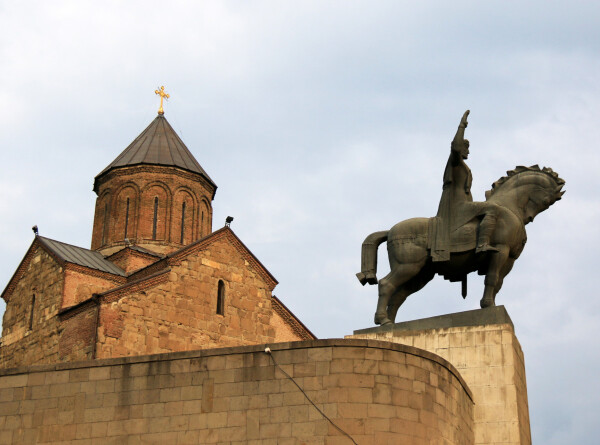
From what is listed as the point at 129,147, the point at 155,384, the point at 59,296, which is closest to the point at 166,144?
the point at 129,147

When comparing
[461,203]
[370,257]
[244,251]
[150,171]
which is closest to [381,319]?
[370,257]

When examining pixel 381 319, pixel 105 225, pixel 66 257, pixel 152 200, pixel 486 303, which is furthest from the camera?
pixel 105 225

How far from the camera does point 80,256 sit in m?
32.8

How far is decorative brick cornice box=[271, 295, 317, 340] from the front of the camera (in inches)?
1314

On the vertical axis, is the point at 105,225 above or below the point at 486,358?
above

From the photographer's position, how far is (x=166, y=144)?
124ft

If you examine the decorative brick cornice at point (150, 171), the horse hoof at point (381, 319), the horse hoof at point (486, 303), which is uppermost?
the decorative brick cornice at point (150, 171)

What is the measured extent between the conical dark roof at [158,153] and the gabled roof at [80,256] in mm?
3905

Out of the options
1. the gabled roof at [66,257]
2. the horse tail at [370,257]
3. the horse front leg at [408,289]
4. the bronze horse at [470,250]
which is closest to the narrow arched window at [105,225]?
the gabled roof at [66,257]

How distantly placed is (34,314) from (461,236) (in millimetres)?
17801

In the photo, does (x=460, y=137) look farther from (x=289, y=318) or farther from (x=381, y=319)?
(x=289, y=318)

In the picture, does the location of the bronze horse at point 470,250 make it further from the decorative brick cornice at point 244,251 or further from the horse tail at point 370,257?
the decorative brick cornice at point 244,251

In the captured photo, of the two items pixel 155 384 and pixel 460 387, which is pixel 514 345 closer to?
pixel 460 387

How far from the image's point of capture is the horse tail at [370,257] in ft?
58.0
